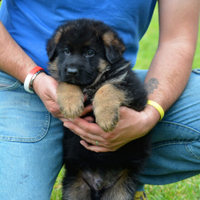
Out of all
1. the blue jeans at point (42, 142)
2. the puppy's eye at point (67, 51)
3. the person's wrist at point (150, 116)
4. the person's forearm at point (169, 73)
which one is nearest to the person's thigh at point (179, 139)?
the blue jeans at point (42, 142)

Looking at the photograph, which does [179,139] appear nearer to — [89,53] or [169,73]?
[169,73]

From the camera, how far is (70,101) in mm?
2451

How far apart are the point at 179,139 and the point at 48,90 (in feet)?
5.12

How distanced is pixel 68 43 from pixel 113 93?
683mm

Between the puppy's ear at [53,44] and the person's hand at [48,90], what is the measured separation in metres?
0.24

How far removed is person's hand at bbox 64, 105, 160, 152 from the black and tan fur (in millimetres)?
109

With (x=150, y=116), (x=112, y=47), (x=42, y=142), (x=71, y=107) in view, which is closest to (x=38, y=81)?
(x=71, y=107)

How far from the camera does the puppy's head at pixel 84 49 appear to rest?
8.30 feet

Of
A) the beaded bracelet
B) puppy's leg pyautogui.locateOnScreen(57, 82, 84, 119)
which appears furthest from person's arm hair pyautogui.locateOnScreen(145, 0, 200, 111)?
the beaded bracelet

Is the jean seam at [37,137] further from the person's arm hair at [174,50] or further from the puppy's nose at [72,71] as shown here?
the person's arm hair at [174,50]

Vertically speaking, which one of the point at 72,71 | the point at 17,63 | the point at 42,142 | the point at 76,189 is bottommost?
the point at 76,189

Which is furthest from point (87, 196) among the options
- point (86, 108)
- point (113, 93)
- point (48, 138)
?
point (113, 93)

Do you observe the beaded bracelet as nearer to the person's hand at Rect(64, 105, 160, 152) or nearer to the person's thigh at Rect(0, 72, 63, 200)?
the person's thigh at Rect(0, 72, 63, 200)

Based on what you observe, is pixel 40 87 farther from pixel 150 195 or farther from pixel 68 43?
pixel 150 195
